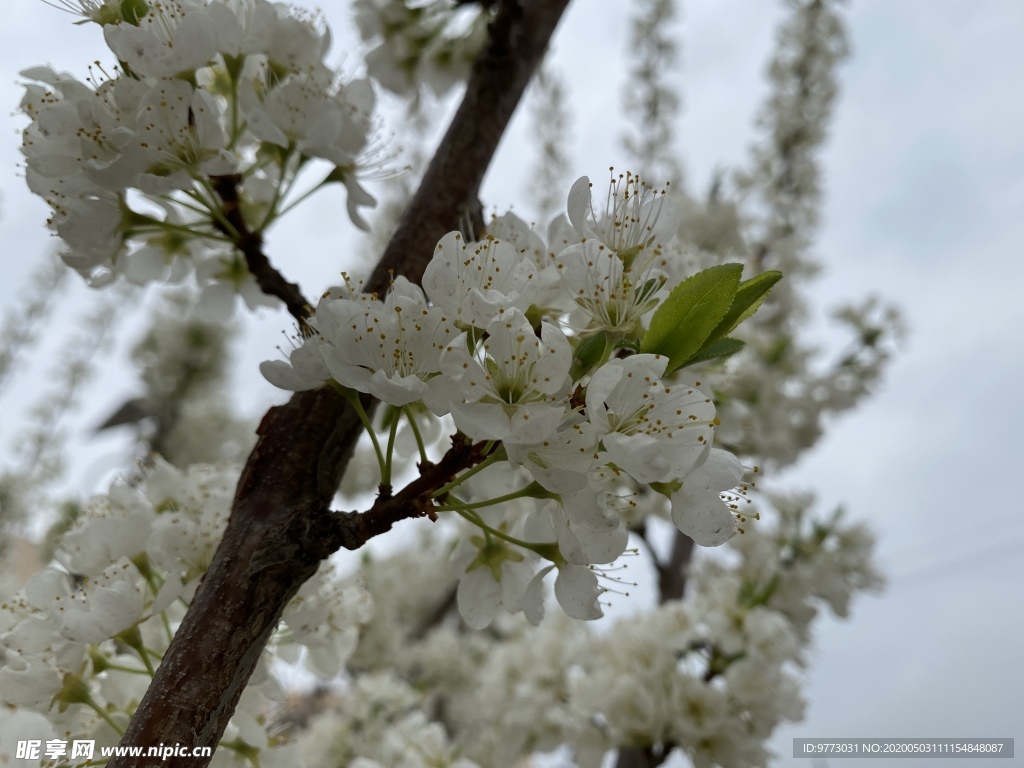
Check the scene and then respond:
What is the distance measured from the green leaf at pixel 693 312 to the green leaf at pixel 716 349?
30 millimetres

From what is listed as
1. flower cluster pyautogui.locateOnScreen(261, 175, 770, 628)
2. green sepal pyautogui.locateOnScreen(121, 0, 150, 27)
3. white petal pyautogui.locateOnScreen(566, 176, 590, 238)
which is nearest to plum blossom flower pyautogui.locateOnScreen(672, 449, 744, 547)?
flower cluster pyautogui.locateOnScreen(261, 175, 770, 628)

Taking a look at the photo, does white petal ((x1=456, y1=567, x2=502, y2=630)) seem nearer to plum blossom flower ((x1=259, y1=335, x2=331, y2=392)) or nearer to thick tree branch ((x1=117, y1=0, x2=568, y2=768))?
thick tree branch ((x1=117, y1=0, x2=568, y2=768))

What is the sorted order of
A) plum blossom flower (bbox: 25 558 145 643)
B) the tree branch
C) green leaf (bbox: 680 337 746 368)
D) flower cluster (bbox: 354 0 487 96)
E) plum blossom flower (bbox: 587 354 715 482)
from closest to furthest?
plum blossom flower (bbox: 587 354 715 482)
green leaf (bbox: 680 337 746 368)
plum blossom flower (bbox: 25 558 145 643)
the tree branch
flower cluster (bbox: 354 0 487 96)

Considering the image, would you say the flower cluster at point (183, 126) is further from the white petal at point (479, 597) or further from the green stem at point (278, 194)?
the white petal at point (479, 597)

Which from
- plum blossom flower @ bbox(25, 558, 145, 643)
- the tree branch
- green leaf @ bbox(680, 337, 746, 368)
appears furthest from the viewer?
the tree branch

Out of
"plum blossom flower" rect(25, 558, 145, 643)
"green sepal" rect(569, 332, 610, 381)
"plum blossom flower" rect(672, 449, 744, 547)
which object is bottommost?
"plum blossom flower" rect(25, 558, 145, 643)

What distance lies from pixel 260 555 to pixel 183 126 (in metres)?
0.45

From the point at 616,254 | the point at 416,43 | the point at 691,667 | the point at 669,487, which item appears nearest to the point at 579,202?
the point at 616,254

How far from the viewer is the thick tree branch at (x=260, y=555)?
590mm

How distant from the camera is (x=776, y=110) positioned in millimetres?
3771

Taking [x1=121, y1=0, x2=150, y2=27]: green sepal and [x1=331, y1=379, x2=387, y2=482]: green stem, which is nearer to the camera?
[x1=331, y1=379, x2=387, y2=482]: green stem

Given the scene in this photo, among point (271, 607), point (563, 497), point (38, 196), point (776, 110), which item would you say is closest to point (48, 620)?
point (271, 607)

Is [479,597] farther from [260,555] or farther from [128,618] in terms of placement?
[128,618]

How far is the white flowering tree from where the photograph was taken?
0.58 meters
